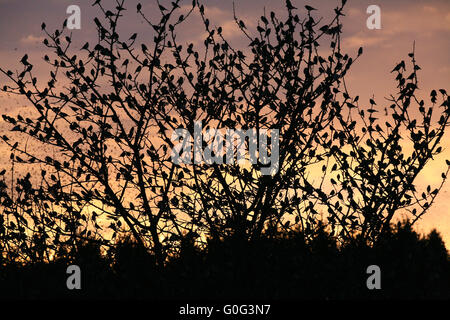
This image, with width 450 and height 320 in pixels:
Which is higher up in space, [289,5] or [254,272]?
[289,5]

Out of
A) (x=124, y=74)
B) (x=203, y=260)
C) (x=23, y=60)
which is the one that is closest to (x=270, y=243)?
(x=203, y=260)

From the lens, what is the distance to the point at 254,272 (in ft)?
32.4

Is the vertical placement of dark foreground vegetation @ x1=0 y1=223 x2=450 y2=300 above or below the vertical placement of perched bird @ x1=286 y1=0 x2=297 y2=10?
below

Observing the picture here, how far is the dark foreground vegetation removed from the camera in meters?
9.67

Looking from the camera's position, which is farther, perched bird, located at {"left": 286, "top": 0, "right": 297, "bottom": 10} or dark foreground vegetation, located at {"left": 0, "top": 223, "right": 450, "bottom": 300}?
perched bird, located at {"left": 286, "top": 0, "right": 297, "bottom": 10}

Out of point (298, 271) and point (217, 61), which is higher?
point (217, 61)

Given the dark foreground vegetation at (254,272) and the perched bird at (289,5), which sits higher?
the perched bird at (289,5)

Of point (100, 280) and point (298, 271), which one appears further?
point (100, 280)

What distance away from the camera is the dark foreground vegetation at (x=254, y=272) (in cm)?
967

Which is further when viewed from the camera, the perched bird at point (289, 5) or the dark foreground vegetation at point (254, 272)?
the perched bird at point (289, 5)

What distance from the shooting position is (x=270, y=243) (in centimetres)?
1027

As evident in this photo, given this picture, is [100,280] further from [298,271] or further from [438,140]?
[438,140]
